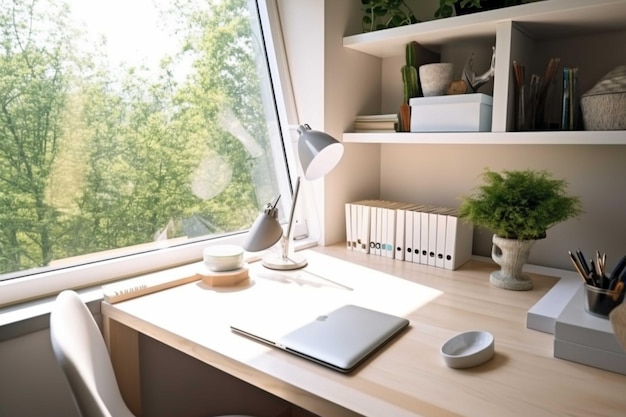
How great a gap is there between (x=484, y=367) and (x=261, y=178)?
1231 millimetres

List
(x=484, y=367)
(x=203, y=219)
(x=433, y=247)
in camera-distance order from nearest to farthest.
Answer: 1. (x=484, y=367)
2. (x=433, y=247)
3. (x=203, y=219)

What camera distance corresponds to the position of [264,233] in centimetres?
140

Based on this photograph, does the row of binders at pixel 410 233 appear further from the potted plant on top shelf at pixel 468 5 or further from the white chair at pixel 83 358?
the white chair at pixel 83 358

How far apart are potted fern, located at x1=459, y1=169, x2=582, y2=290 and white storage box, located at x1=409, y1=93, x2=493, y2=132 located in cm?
21

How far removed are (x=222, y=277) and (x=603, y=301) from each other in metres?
0.96

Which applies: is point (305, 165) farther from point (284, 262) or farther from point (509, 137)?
point (509, 137)

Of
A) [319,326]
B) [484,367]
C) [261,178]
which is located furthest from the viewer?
[261,178]

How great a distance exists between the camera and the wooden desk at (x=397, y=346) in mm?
757

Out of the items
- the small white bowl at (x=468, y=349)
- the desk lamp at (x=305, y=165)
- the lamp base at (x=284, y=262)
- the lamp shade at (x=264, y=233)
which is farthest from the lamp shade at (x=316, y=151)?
the small white bowl at (x=468, y=349)

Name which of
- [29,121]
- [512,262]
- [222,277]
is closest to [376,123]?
[512,262]

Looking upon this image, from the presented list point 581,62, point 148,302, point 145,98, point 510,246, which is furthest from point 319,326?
point 581,62

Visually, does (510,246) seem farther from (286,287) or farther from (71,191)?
(71,191)

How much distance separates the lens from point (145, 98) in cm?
147

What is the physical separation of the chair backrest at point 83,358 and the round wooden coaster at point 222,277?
367mm
